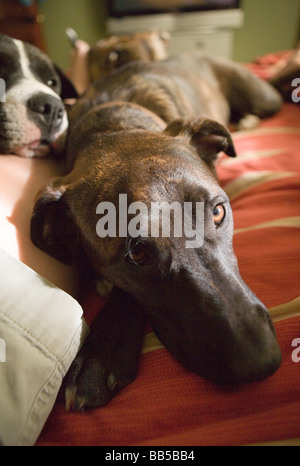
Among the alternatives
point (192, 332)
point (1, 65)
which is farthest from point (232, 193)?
point (1, 65)

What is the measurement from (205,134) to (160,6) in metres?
5.51

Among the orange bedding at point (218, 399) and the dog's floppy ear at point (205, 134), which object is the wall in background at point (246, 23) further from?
the orange bedding at point (218, 399)

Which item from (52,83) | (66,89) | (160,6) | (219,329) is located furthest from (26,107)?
(160,6)

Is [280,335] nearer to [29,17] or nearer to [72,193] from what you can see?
[72,193]

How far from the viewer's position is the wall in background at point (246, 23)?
606cm

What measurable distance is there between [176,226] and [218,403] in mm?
485

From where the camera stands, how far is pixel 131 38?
9.96ft

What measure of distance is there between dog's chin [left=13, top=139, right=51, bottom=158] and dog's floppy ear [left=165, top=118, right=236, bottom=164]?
61cm

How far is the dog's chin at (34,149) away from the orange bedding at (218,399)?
2.44ft

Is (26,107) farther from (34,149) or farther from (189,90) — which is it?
(189,90)

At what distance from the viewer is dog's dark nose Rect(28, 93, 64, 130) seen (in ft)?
5.23

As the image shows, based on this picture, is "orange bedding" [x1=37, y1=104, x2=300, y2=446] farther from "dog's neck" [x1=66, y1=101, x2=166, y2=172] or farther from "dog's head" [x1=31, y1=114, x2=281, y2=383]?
"dog's neck" [x1=66, y1=101, x2=166, y2=172]

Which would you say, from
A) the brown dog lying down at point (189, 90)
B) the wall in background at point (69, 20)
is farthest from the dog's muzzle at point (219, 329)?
the wall in background at point (69, 20)

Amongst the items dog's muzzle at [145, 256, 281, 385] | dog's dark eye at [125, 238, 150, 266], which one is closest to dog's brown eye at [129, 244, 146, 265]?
dog's dark eye at [125, 238, 150, 266]
